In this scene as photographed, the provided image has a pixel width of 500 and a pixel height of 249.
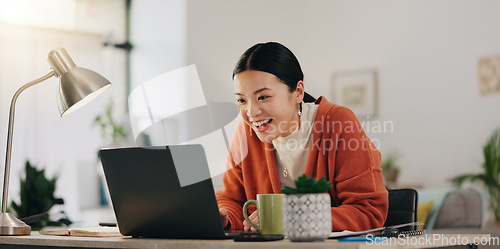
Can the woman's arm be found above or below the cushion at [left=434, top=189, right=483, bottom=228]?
above

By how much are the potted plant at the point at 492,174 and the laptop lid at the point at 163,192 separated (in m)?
4.03

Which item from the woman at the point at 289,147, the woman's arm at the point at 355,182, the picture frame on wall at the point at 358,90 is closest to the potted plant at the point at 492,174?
the picture frame on wall at the point at 358,90

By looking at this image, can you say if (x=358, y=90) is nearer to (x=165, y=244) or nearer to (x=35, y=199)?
(x=35, y=199)

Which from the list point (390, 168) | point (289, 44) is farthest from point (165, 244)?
point (289, 44)

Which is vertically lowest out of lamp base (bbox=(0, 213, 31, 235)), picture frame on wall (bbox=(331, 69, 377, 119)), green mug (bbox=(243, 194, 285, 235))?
lamp base (bbox=(0, 213, 31, 235))

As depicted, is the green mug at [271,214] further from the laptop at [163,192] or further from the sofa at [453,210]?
the sofa at [453,210]

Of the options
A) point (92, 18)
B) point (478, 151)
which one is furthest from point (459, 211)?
point (92, 18)

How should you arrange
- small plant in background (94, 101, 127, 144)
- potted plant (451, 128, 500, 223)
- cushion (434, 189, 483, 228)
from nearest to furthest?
1. cushion (434, 189, 483, 228)
2. potted plant (451, 128, 500, 223)
3. small plant in background (94, 101, 127, 144)

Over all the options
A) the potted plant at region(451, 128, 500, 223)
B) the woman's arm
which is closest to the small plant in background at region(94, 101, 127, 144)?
the potted plant at region(451, 128, 500, 223)

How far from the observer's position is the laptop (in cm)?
112

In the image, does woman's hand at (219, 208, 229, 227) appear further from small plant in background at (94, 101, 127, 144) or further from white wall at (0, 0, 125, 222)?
small plant in background at (94, 101, 127, 144)

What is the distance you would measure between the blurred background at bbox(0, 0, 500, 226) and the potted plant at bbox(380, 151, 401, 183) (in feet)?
0.17

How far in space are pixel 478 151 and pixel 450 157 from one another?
25 cm

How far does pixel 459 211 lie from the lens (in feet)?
9.32
